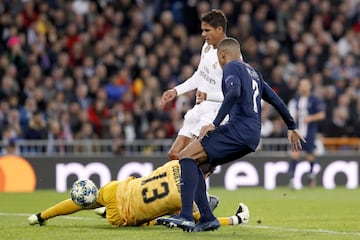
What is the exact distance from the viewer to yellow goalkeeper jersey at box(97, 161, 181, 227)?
421 inches

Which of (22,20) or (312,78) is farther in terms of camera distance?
(312,78)

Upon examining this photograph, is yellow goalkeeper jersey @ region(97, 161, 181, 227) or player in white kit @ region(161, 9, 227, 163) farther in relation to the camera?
player in white kit @ region(161, 9, 227, 163)

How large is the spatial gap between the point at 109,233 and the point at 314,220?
9.99ft

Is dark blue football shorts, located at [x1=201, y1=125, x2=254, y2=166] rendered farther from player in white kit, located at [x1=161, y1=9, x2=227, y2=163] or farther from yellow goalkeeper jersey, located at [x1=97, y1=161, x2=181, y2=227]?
player in white kit, located at [x1=161, y1=9, x2=227, y2=163]

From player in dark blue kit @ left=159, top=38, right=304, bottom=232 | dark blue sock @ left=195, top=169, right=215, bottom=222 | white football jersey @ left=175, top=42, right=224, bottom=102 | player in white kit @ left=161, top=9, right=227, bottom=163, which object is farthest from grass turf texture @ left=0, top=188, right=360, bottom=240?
white football jersey @ left=175, top=42, right=224, bottom=102

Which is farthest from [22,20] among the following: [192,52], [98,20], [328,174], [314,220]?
[314,220]

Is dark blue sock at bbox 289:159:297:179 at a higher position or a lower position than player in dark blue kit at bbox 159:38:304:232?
lower

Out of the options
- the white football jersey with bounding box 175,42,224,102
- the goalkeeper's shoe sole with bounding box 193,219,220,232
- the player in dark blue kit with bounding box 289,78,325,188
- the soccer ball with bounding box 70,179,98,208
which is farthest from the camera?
the player in dark blue kit with bounding box 289,78,325,188

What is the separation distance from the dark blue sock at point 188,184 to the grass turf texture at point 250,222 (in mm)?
250

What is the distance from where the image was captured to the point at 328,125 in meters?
23.4

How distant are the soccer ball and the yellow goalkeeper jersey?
6.4 inches

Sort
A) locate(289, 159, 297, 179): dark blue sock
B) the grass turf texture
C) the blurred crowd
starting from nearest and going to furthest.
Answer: the grass turf texture
locate(289, 159, 297, 179): dark blue sock
the blurred crowd

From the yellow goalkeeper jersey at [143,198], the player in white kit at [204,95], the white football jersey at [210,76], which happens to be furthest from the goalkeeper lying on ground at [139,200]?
the white football jersey at [210,76]

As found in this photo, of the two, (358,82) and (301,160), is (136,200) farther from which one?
(358,82)
